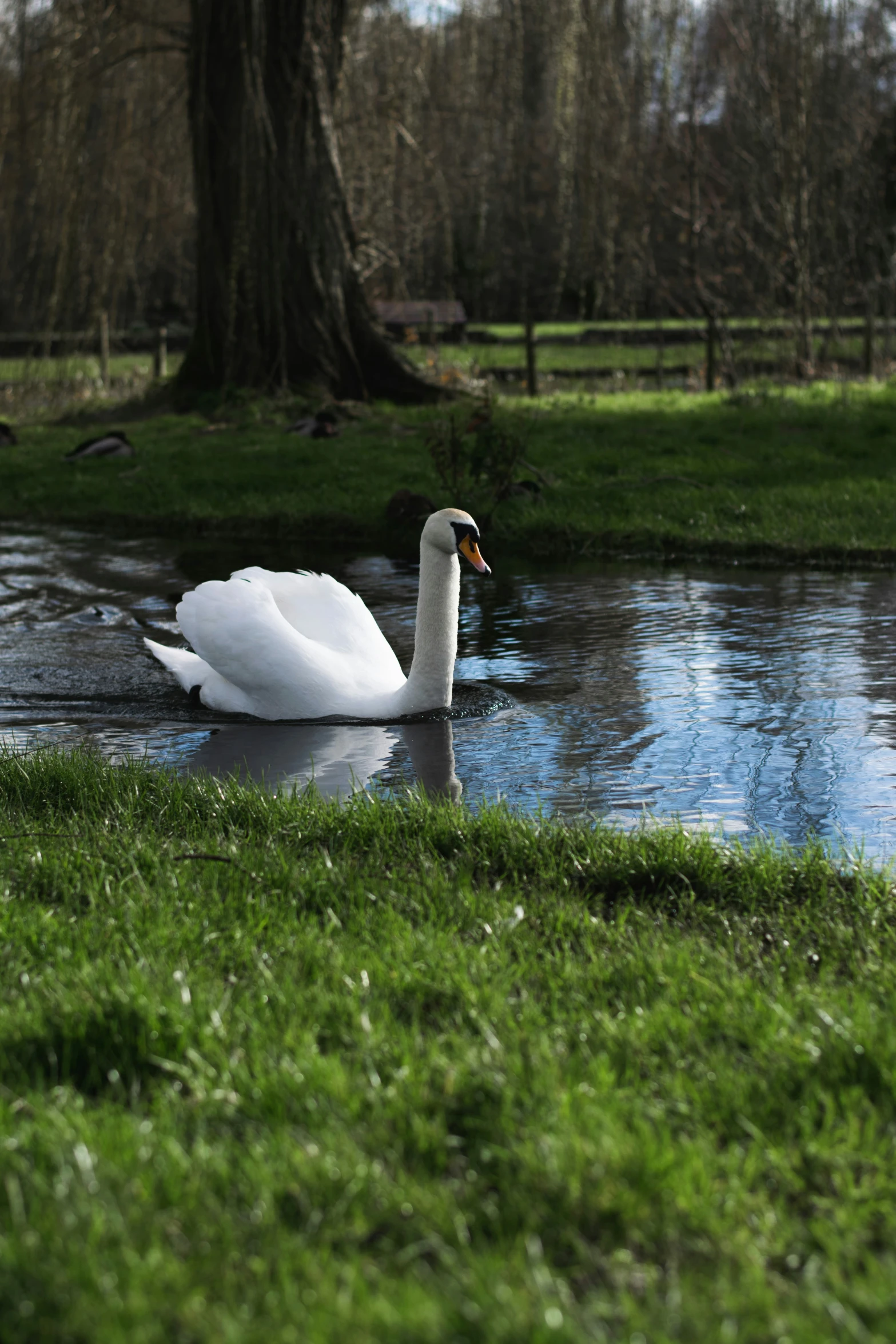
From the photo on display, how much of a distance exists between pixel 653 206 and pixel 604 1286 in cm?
3004

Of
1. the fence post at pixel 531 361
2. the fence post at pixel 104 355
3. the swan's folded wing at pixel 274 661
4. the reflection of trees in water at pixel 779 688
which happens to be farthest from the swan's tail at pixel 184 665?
the fence post at pixel 104 355

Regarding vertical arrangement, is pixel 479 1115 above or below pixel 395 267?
below

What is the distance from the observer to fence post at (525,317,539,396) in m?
24.3

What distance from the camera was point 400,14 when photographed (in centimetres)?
1984

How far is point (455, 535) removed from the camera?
707 cm

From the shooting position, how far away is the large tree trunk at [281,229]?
17.0 metres

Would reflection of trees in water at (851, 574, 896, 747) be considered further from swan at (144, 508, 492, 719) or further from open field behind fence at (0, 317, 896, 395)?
open field behind fence at (0, 317, 896, 395)

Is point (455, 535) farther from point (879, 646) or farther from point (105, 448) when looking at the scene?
point (105, 448)

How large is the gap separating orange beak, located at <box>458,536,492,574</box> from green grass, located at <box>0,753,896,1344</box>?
2525 mm

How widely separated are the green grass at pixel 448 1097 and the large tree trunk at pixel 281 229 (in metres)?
12.2

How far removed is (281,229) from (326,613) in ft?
37.0

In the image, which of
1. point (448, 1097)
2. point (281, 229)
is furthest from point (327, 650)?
point (281, 229)

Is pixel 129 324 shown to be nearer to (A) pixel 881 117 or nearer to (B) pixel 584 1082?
(A) pixel 881 117

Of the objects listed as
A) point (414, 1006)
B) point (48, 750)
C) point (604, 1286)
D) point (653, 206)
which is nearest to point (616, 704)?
point (48, 750)
